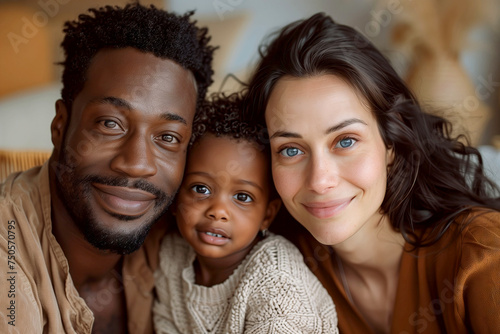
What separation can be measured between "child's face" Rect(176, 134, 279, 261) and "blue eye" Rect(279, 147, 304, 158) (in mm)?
112

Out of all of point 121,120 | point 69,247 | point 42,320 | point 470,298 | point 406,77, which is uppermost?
point 406,77

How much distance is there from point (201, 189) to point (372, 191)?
529 mm

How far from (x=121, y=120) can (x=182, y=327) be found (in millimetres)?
701

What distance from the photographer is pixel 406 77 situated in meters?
2.86

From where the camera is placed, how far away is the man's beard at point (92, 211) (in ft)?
4.36

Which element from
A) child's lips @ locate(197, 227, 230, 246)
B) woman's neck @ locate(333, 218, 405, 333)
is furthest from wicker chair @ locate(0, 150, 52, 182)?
woman's neck @ locate(333, 218, 405, 333)

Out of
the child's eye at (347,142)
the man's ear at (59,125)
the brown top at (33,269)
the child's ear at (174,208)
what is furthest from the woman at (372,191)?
the brown top at (33,269)

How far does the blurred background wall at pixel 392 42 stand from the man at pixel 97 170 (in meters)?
1.17

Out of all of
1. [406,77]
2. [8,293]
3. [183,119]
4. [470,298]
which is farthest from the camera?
[406,77]

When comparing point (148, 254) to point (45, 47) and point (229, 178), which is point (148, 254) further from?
point (45, 47)

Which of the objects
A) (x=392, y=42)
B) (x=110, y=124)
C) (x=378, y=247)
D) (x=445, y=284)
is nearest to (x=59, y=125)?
(x=110, y=124)

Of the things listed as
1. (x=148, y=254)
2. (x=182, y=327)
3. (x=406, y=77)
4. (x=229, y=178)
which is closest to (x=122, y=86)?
(x=229, y=178)

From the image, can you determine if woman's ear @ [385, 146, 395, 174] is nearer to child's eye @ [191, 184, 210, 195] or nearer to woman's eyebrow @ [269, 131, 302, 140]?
woman's eyebrow @ [269, 131, 302, 140]

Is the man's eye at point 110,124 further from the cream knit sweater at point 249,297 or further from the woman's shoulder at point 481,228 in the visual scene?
the woman's shoulder at point 481,228
